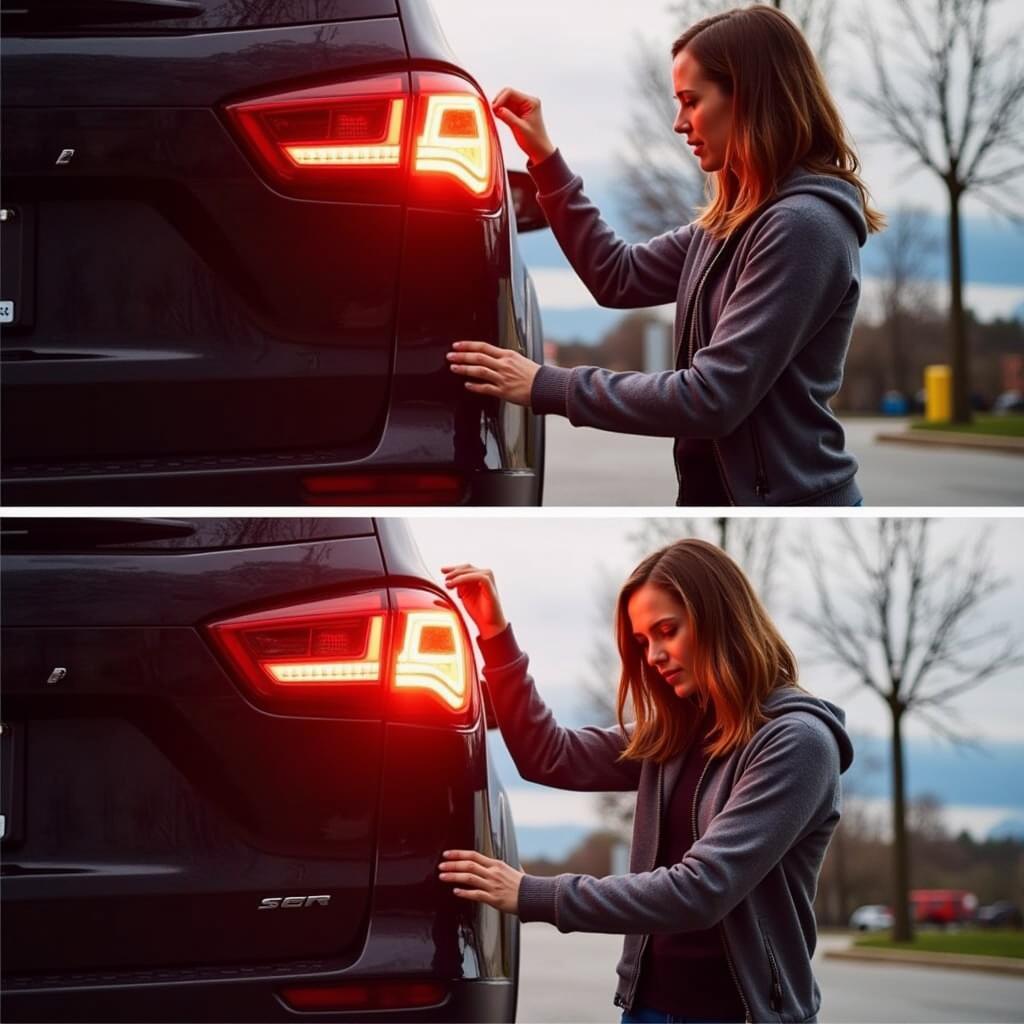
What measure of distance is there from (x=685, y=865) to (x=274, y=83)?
137cm

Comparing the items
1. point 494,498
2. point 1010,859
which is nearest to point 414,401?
point 494,498

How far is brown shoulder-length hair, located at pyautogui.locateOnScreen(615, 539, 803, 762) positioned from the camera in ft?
8.87

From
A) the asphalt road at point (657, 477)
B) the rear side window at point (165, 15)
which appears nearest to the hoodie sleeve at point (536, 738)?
the rear side window at point (165, 15)

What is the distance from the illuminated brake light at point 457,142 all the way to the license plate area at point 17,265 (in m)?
0.58

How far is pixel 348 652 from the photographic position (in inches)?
89.2

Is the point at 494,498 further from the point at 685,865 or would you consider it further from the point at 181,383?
the point at 685,865

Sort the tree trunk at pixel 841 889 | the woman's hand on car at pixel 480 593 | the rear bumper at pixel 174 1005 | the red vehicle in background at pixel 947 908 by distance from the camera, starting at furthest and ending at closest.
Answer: the red vehicle in background at pixel 947 908, the tree trunk at pixel 841 889, the woman's hand on car at pixel 480 593, the rear bumper at pixel 174 1005

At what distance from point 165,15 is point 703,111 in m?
0.93

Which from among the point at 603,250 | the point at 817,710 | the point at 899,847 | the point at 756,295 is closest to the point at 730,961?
the point at 817,710

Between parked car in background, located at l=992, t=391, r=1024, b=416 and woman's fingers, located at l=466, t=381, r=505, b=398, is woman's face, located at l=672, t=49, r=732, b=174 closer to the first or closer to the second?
woman's fingers, located at l=466, t=381, r=505, b=398

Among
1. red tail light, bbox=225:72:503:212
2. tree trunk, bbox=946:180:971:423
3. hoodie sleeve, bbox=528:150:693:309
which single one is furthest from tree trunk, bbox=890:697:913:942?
red tail light, bbox=225:72:503:212

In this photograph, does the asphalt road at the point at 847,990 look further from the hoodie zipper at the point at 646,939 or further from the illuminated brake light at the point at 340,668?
the illuminated brake light at the point at 340,668

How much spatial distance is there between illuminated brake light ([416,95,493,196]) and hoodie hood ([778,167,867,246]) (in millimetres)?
564

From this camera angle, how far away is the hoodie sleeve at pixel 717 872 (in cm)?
250
